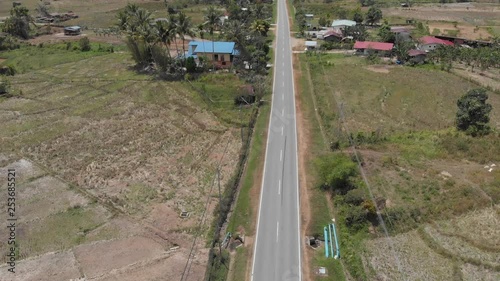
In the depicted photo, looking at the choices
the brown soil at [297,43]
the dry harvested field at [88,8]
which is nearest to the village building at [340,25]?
the brown soil at [297,43]

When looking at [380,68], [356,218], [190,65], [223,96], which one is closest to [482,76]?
[380,68]

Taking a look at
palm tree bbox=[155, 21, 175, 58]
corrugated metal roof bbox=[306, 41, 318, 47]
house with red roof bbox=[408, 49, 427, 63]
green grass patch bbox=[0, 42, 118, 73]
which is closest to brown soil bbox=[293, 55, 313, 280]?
palm tree bbox=[155, 21, 175, 58]

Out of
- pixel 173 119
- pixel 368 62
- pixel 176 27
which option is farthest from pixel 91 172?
pixel 368 62

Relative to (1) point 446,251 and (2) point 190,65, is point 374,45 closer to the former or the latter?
(2) point 190,65

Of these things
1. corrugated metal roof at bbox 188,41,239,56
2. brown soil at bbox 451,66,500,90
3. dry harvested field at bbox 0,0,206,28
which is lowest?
brown soil at bbox 451,66,500,90

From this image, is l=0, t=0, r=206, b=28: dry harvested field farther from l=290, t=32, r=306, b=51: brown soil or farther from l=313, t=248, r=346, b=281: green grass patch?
l=313, t=248, r=346, b=281: green grass patch

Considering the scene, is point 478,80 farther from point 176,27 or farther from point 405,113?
point 176,27

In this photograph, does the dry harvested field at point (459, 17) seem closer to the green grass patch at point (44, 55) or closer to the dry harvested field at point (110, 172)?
the dry harvested field at point (110, 172)
